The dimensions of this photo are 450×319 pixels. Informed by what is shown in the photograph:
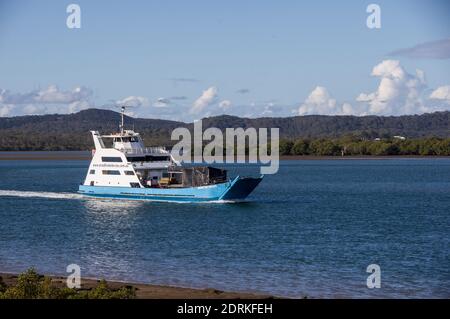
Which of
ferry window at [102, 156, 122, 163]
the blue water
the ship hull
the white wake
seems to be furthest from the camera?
the white wake

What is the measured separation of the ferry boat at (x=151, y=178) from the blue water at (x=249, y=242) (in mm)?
1009

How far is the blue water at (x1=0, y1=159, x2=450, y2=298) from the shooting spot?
29641mm

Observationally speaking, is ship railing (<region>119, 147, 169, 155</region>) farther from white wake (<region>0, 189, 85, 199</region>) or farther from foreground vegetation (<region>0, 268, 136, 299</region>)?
foreground vegetation (<region>0, 268, 136, 299</region>)

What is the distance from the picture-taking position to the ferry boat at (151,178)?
58.7 metres

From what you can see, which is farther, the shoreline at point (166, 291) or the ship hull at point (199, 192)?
the ship hull at point (199, 192)

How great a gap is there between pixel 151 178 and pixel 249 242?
895 inches

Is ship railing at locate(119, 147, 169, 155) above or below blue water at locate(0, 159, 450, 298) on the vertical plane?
above

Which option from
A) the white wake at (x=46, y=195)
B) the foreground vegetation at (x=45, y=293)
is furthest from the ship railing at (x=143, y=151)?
the foreground vegetation at (x=45, y=293)

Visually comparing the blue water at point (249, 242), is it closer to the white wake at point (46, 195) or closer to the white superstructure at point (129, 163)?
the white wake at point (46, 195)

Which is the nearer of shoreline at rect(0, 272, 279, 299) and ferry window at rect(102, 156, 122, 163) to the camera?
shoreline at rect(0, 272, 279, 299)

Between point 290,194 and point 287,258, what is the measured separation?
133 feet

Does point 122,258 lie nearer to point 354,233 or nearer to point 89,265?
point 89,265

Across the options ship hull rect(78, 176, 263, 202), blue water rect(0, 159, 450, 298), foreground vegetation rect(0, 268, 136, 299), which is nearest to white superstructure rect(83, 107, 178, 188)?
ship hull rect(78, 176, 263, 202)

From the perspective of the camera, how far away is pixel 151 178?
6253 centimetres
